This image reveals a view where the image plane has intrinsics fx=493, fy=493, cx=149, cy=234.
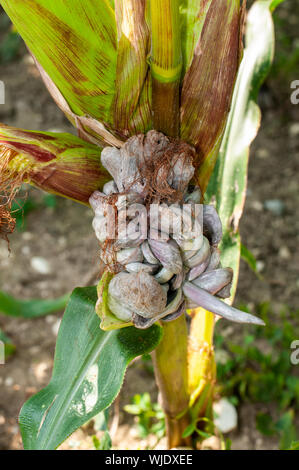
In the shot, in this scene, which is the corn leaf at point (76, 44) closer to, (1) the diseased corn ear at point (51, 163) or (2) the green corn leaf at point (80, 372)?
(1) the diseased corn ear at point (51, 163)

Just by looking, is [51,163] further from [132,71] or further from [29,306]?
[29,306]

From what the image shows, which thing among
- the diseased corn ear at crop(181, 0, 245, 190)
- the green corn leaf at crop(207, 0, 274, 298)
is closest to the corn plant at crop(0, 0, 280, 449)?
the diseased corn ear at crop(181, 0, 245, 190)

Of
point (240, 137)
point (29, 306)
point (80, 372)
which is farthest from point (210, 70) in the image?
point (29, 306)

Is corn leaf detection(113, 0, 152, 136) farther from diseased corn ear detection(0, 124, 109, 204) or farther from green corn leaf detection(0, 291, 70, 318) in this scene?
green corn leaf detection(0, 291, 70, 318)

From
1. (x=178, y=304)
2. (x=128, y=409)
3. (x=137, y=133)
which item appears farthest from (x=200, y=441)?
(x=137, y=133)

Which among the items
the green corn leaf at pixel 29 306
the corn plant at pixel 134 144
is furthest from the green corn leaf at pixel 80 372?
the green corn leaf at pixel 29 306

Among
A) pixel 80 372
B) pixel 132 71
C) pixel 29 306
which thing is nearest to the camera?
pixel 132 71

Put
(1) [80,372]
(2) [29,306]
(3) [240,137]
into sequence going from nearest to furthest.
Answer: (1) [80,372]
(3) [240,137]
(2) [29,306]
